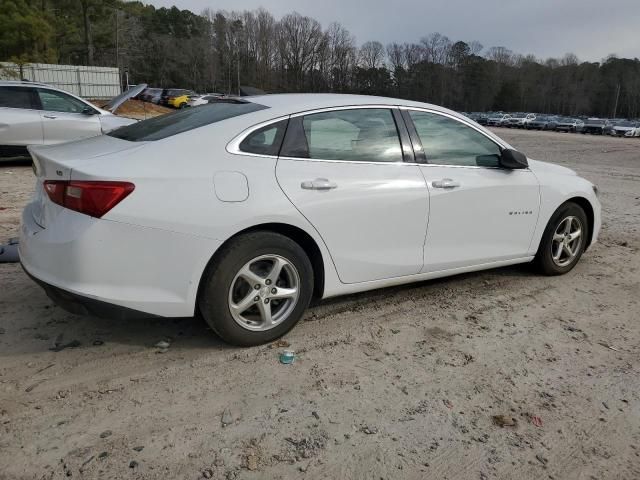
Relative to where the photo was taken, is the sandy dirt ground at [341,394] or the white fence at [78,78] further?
the white fence at [78,78]

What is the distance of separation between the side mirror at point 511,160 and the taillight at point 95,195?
9.27 feet

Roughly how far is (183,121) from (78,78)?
3523cm

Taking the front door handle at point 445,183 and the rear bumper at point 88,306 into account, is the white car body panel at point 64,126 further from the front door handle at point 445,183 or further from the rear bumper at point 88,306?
the front door handle at point 445,183

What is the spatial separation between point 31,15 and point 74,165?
37073 millimetres

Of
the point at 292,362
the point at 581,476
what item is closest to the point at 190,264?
the point at 292,362

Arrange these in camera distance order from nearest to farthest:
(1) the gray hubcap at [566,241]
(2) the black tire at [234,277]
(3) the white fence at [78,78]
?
(2) the black tire at [234,277]
(1) the gray hubcap at [566,241]
(3) the white fence at [78,78]

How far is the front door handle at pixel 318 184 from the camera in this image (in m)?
3.29

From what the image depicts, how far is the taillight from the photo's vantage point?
2771 mm

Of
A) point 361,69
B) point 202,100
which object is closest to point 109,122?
point 202,100

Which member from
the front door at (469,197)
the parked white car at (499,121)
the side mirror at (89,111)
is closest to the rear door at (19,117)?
the side mirror at (89,111)

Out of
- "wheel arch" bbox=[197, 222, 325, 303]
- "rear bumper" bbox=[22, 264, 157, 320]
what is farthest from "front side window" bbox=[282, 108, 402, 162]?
"rear bumper" bbox=[22, 264, 157, 320]

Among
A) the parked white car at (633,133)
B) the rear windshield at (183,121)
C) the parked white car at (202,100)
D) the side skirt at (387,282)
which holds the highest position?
the parked white car at (202,100)

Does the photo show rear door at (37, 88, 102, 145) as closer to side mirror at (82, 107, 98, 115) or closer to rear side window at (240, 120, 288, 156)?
side mirror at (82, 107, 98, 115)

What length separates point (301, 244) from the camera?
3441mm
